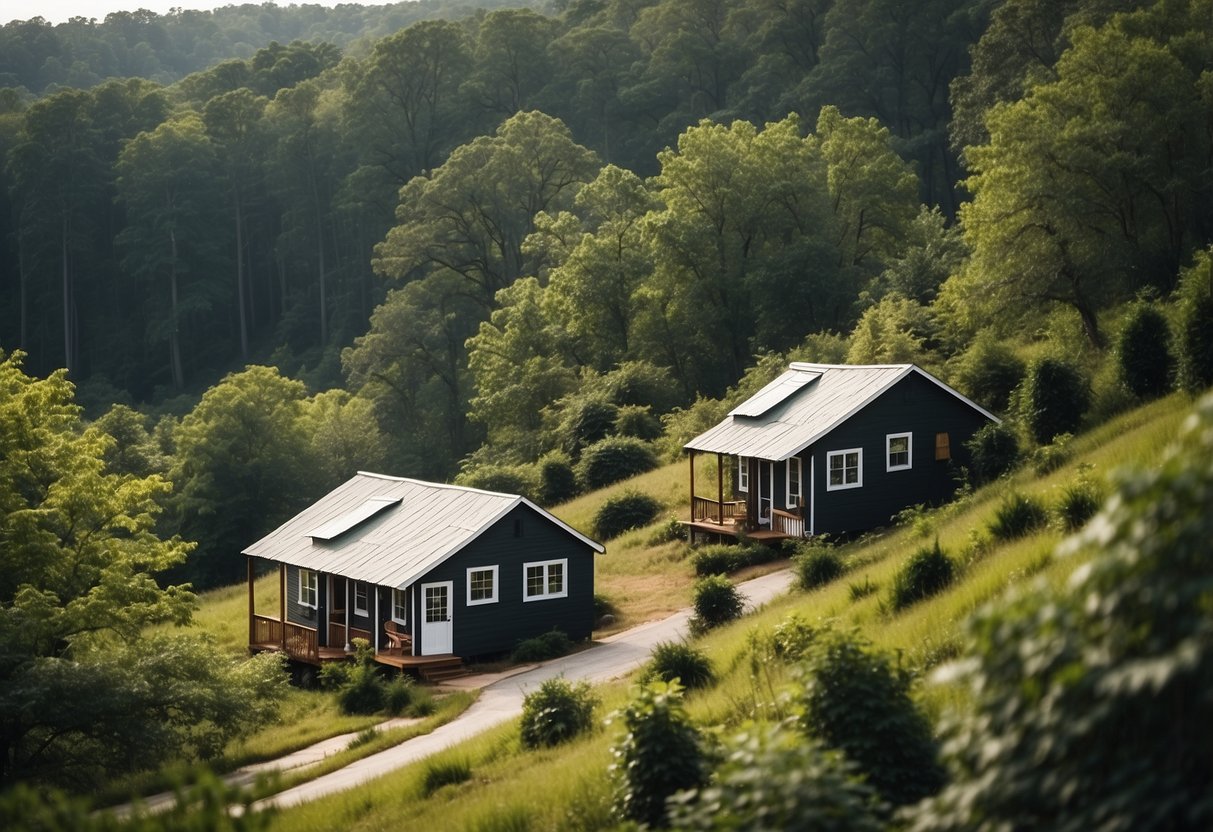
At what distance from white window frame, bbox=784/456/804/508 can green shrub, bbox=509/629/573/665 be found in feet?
30.3

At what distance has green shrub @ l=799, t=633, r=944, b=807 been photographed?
11516 millimetres

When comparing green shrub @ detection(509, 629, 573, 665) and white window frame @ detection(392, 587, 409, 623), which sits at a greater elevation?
white window frame @ detection(392, 587, 409, 623)

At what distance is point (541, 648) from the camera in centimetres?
3322

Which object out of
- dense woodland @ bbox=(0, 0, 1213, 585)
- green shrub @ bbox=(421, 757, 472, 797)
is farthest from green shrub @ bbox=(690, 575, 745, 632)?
dense woodland @ bbox=(0, 0, 1213, 585)

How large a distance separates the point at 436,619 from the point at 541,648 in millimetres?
2542

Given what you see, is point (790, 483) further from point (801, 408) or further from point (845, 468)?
point (801, 408)

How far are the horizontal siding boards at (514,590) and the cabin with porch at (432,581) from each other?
0.08 feet

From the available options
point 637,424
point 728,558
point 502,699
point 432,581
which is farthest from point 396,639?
point 637,424

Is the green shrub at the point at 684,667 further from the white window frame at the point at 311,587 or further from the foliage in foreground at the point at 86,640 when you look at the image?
the white window frame at the point at 311,587

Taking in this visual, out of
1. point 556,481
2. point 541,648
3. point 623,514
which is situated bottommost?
point 541,648

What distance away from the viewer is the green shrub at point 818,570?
29719 mm

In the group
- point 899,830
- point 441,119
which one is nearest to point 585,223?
point 441,119

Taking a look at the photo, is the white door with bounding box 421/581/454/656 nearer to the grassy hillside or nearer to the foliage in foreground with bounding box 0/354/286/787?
the foliage in foreground with bounding box 0/354/286/787

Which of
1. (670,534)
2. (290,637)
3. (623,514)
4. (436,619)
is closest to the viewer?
(436,619)
